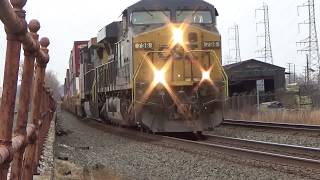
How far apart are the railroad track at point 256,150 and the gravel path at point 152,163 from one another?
0.45 metres

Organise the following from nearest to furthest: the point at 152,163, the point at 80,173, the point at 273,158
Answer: the point at 80,173
the point at 273,158
the point at 152,163

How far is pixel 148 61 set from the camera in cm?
1279

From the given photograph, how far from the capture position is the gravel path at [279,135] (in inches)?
468

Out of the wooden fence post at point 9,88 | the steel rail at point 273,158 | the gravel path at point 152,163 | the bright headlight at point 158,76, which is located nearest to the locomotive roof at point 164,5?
the bright headlight at point 158,76

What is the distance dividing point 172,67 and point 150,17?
1.65 metres

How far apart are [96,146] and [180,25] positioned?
12.5 ft

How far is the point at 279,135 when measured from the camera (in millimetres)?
13508

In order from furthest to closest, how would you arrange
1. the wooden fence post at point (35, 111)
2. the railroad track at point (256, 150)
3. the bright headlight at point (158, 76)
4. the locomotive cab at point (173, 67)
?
the bright headlight at point (158, 76) → the locomotive cab at point (173, 67) → the railroad track at point (256, 150) → the wooden fence post at point (35, 111)

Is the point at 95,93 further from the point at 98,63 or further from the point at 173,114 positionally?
the point at 173,114

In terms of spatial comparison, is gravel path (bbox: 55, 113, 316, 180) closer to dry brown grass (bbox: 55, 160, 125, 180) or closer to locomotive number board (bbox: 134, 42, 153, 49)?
dry brown grass (bbox: 55, 160, 125, 180)

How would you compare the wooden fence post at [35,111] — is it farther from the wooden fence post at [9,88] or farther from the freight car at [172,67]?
the freight car at [172,67]

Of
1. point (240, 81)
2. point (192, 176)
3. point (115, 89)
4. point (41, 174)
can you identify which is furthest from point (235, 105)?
point (41, 174)

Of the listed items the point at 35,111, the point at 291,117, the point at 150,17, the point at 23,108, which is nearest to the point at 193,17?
the point at 150,17

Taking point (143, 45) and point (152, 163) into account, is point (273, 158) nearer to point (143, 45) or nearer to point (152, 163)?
point (152, 163)
